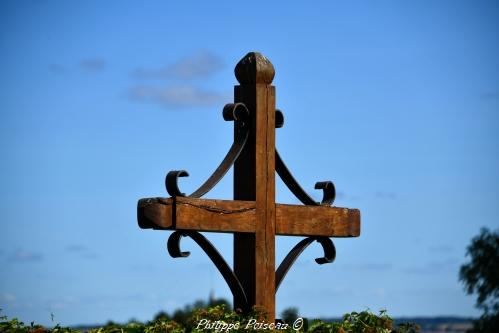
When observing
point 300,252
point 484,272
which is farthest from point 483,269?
point 300,252

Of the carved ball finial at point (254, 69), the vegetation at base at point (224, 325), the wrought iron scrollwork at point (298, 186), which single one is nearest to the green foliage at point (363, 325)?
the vegetation at base at point (224, 325)

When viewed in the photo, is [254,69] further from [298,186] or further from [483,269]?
[483,269]

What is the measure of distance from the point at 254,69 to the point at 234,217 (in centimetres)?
118

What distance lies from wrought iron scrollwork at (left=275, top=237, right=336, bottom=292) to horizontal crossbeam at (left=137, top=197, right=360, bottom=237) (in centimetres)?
9

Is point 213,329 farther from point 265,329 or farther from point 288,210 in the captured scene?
point 288,210

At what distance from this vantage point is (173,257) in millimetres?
7809

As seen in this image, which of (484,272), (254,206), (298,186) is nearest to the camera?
(254,206)

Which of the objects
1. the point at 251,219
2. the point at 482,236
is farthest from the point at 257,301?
the point at 482,236

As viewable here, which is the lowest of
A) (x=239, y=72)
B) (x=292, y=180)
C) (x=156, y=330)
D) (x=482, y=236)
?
(x=156, y=330)

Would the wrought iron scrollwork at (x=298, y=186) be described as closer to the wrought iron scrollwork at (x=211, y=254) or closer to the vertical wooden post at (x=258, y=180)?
the vertical wooden post at (x=258, y=180)

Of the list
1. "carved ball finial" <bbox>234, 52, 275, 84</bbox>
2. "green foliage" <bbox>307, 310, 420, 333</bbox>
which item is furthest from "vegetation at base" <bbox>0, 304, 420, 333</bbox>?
"carved ball finial" <bbox>234, 52, 275, 84</bbox>

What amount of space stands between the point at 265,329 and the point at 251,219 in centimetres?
126

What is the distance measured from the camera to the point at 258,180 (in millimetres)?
8445

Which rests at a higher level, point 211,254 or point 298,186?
point 298,186
